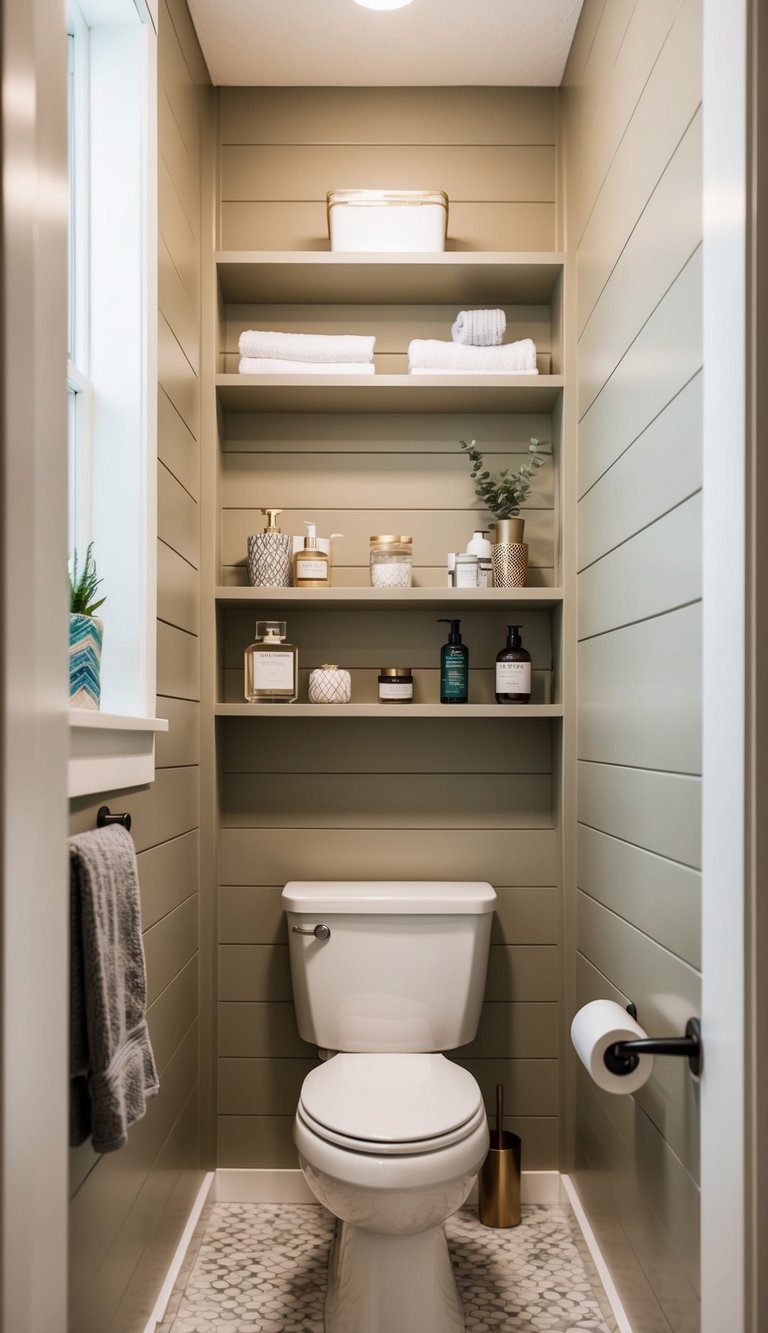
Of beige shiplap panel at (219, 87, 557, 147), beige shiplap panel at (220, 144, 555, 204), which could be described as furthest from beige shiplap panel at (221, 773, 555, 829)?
beige shiplap panel at (219, 87, 557, 147)

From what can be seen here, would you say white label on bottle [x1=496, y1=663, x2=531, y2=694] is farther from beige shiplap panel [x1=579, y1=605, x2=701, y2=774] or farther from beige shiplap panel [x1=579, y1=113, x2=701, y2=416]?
beige shiplap panel [x1=579, y1=113, x2=701, y2=416]

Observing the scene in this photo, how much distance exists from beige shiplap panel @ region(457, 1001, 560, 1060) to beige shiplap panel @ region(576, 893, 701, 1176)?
1.34 ft

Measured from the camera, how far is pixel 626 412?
1.71 meters

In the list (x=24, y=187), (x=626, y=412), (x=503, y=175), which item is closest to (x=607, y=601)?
(x=626, y=412)

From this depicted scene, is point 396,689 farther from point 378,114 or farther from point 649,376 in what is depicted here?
point 378,114

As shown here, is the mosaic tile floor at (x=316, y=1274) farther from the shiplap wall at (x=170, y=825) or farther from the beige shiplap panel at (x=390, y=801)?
the beige shiplap panel at (x=390, y=801)

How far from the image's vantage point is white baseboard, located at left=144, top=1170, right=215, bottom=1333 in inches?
68.8

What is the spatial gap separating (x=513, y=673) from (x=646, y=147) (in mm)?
1063

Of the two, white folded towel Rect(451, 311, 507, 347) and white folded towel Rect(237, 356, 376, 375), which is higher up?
white folded towel Rect(451, 311, 507, 347)

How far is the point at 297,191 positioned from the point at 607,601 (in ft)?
4.12

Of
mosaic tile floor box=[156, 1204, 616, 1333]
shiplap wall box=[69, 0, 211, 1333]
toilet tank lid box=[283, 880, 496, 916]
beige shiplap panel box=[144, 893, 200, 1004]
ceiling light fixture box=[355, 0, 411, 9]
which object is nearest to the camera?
shiplap wall box=[69, 0, 211, 1333]

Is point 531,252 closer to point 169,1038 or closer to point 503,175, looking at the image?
point 503,175

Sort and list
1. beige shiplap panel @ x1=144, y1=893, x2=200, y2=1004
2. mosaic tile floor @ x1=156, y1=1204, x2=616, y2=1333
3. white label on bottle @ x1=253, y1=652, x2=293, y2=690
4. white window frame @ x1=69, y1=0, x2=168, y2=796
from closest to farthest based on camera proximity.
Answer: white window frame @ x1=69, y1=0, x2=168, y2=796 → beige shiplap panel @ x1=144, y1=893, x2=200, y2=1004 → mosaic tile floor @ x1=156, y1=1204, x2=616, y2=1333 → white label on bottle @ x1=253, y1=652, x2=293, y2=690

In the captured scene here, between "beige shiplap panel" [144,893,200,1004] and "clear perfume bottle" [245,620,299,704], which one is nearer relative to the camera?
"beige shiplap panel" [144,893,200,1004]
